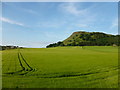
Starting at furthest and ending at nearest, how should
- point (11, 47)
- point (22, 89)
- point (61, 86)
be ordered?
point (11, 47) → point (61, 86) → point (22, 89)

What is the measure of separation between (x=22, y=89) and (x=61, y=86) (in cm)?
314

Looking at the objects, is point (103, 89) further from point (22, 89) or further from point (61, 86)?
point (22, 89)

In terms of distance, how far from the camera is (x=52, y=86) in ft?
31.2

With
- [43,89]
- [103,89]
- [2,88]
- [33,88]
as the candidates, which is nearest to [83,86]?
[103,89]

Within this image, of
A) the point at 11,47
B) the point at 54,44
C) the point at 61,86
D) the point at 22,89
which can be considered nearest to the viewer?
the point at 22,89

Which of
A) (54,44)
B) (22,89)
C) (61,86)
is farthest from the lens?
(54,44)

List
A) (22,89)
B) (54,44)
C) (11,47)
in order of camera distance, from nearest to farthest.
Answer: (22,89) → (11,47) → (54,44)

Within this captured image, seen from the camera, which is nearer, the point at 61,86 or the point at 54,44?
the point at 61,86

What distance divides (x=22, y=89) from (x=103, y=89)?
252 inches

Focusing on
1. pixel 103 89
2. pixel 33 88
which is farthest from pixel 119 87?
pixel 33 88

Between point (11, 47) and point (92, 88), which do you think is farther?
point (11, 47)

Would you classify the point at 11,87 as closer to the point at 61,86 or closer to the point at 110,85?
the point at 61,86

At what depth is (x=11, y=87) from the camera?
9.29 metres

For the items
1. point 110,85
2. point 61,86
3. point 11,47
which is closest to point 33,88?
point 61,86
